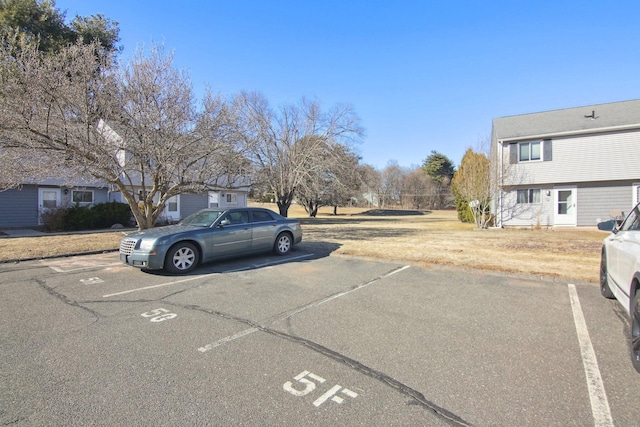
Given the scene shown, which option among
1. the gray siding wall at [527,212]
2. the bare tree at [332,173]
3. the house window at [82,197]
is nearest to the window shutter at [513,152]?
the gray siding wall at [527,212]

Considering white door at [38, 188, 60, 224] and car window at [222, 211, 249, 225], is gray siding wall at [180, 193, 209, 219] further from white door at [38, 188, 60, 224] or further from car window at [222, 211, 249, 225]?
car window at [222, 211, 249, 225]

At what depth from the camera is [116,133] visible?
10289 mm

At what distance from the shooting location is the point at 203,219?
851cm

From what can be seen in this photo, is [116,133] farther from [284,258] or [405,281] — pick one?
[405,281]

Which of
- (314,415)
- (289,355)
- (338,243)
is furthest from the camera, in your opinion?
(338,243)

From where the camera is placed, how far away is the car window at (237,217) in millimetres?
8511

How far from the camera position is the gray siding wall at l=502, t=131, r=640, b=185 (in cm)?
1684

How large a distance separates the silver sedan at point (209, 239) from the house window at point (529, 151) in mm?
15322

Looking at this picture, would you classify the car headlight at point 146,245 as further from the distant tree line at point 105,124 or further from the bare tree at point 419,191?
the bare tree at point 419,191

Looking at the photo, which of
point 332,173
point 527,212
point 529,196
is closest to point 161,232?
point 527,212

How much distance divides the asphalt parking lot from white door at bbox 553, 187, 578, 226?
1468cm

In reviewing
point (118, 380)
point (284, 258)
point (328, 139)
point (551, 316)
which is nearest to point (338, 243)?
point (284, 258)

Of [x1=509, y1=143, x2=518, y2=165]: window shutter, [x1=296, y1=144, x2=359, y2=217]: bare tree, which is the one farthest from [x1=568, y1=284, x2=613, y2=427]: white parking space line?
[x1=296, y1=144, x2=359, y2=217]: bare tree

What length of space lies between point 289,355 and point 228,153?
1002 cm
